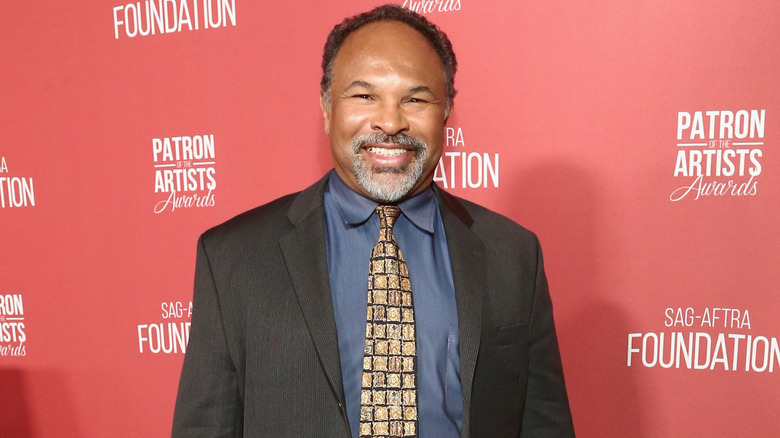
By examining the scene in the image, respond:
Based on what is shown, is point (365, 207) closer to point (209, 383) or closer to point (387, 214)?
point (387, 214)

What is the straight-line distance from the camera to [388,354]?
4.42ft

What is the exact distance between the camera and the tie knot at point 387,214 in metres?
1.46

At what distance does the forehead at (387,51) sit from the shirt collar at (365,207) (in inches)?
10.9

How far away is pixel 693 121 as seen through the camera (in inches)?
89.7

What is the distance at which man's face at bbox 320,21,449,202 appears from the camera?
143 cm

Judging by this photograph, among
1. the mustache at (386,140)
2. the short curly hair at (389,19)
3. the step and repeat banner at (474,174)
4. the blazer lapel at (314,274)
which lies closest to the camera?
the blazer lapel at (314,274)

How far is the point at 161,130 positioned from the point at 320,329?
1631 mm

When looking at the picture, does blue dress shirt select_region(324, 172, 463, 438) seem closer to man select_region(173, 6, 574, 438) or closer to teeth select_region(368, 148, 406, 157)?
man select_region(173, 6, 574, 438)

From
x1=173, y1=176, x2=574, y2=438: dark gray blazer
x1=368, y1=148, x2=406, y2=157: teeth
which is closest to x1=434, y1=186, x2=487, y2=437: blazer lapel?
x1=173, y1=176, x2=574, y2=438: dark gray blazer

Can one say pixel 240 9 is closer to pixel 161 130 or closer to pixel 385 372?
pixel 161 130

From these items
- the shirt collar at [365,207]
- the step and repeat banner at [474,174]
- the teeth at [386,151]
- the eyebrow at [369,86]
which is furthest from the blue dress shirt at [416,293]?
the step and repeat banner at [474,174]

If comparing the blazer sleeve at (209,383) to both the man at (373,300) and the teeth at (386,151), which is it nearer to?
the man at (373,300)

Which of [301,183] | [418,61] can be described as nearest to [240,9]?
[301,183]

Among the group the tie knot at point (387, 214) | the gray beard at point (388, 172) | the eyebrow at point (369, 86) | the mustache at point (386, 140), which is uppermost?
the eyebrow at point (369, 86)
